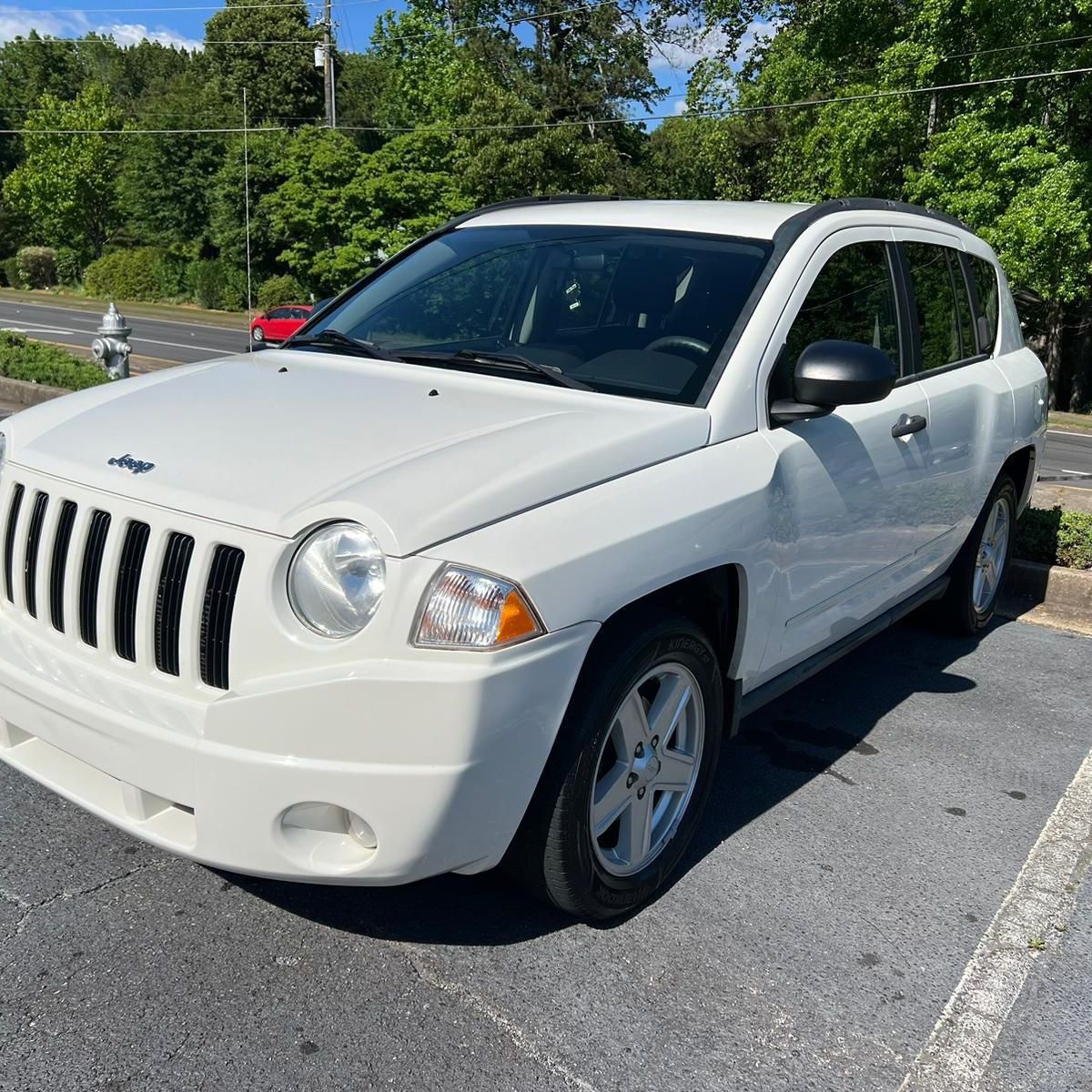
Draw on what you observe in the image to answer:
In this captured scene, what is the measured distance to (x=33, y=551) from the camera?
2.91m

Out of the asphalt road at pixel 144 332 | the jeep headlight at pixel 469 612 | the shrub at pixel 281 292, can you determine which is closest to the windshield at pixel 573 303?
the jeep headlight at pixel 469 612

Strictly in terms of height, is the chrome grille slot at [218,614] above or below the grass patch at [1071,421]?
above

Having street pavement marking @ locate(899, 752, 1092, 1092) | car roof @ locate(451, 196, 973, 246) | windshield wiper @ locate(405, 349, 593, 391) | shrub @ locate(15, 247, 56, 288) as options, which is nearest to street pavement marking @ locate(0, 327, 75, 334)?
car roof @ locate(451, 196, 973, 246)

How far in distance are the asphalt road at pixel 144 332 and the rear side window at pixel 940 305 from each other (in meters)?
16.4

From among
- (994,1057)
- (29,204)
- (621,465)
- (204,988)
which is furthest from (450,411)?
(29,204)

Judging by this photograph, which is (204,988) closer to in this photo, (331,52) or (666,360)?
(666,360)

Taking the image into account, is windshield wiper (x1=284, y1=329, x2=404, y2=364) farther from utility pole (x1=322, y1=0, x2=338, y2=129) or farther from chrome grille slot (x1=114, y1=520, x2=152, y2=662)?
utility pole (x1=322, y1=0, x2=338, y2=129)

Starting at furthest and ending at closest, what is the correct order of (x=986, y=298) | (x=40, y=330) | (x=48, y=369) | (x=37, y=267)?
(x=37, y=267)
(x=40, y=330)
(x=48, y=369)
(x=986, y=298)

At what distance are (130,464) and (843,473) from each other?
83.1 inches

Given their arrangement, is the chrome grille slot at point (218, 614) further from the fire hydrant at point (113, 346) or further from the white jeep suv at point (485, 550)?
the fire hydrant at point (113, 346)

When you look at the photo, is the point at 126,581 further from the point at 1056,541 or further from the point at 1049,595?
the point at 1056,541

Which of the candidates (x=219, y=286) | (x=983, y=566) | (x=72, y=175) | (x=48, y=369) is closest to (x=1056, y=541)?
(x=983, y=566)

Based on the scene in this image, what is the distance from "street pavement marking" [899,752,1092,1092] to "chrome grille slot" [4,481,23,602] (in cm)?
246

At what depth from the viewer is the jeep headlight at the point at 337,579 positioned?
7.89 feet
